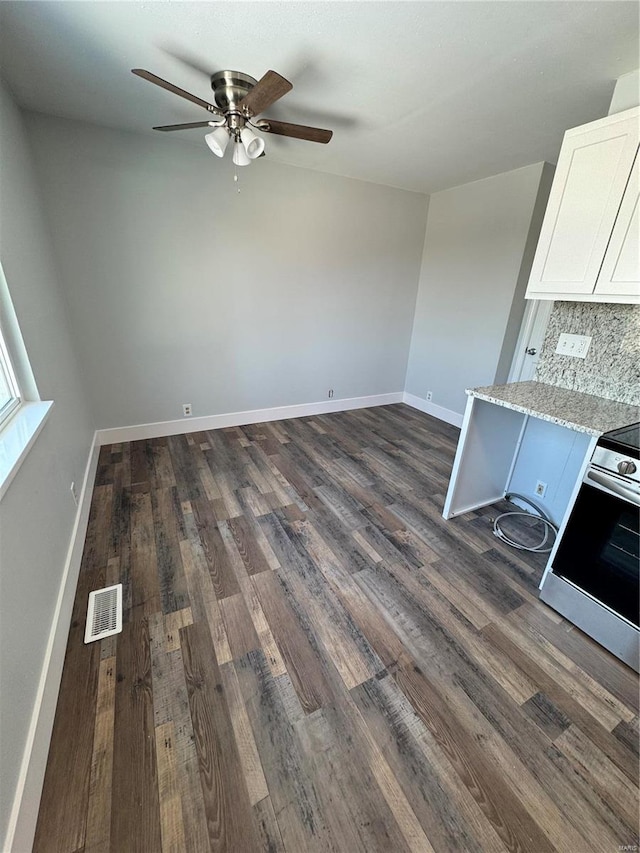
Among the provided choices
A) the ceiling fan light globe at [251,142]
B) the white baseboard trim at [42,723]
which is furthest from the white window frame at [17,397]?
the ceiling fan light globe at [251,142]

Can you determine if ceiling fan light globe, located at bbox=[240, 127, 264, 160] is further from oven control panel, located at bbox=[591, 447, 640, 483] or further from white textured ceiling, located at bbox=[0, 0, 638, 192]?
oven control panel, located at bbox=[591, 447, 640, 483]

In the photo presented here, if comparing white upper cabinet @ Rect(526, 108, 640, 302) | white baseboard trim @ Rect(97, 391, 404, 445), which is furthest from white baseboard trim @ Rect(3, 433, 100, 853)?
white upper cabinet @ Rect(526, 108, 640, 302)

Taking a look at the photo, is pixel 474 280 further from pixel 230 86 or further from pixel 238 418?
pixel 238 418

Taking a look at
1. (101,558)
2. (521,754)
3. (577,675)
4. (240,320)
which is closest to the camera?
(521,754)

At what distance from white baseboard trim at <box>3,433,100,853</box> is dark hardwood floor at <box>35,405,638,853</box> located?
48 millimetres

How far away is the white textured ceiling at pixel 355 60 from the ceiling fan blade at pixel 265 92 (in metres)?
0.22

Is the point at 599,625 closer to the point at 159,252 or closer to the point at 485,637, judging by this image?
the point at 485,637

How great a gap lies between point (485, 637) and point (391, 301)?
3748mm

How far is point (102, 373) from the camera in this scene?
3.07m

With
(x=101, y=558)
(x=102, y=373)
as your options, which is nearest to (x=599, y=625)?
(x=101, y=558)

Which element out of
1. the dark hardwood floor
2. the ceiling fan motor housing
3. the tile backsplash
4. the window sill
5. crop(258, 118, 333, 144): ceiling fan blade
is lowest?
the dark hardwood floor

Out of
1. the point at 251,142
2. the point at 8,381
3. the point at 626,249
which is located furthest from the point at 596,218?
the point at 8,381

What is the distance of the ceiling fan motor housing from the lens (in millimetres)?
1862

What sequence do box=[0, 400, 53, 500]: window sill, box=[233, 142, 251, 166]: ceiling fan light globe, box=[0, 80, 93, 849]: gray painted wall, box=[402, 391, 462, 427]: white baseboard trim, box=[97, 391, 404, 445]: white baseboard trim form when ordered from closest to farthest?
box=[0, 80, 93, 849]: gray painted wall < box=[0, 400, 53, 500]: window sill < box=[233, 142, 251, 166]: ceiling fan light globe < box=[97, 391, 404, 445]: white baseboard trim < box=[402, 391, 462, 427]: white baseboard trim
